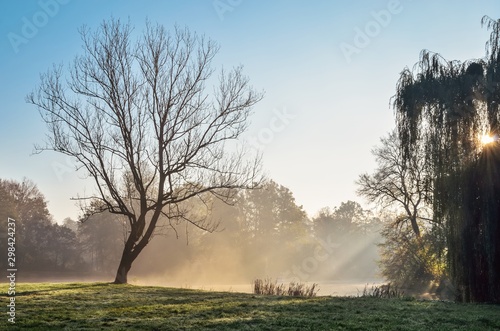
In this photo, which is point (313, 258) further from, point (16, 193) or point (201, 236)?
point (16, 193)

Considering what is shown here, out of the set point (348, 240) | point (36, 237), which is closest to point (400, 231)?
point (36, 237)

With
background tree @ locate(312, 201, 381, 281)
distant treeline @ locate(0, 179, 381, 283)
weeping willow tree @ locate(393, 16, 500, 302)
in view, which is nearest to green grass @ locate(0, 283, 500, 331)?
weeping willow tree @ locate(393, 16, 500, 302)

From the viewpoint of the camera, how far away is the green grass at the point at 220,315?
699 centimetres

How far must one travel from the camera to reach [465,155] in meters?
13.6

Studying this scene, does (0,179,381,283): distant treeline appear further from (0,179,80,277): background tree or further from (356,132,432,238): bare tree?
(356,132,432,238): bare tree

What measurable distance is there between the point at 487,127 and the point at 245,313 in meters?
9.54

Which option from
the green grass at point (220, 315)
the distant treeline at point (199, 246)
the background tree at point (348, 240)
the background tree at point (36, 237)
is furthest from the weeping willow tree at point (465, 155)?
the background tree at point (348, 240)

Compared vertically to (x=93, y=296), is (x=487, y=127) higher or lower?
higher

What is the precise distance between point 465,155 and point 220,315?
9526 millimetres

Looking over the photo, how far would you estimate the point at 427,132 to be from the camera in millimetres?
14344

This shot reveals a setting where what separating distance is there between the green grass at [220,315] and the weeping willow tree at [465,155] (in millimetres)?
2338

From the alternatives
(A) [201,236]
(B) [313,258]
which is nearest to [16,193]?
(A) [201,236]

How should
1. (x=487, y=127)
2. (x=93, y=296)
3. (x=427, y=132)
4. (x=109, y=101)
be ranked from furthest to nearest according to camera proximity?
(x=109, y=101)
(x=427, y=132)
(x=487, y=127)
(x=93, y=296)

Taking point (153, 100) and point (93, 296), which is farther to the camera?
point (153, 100)
